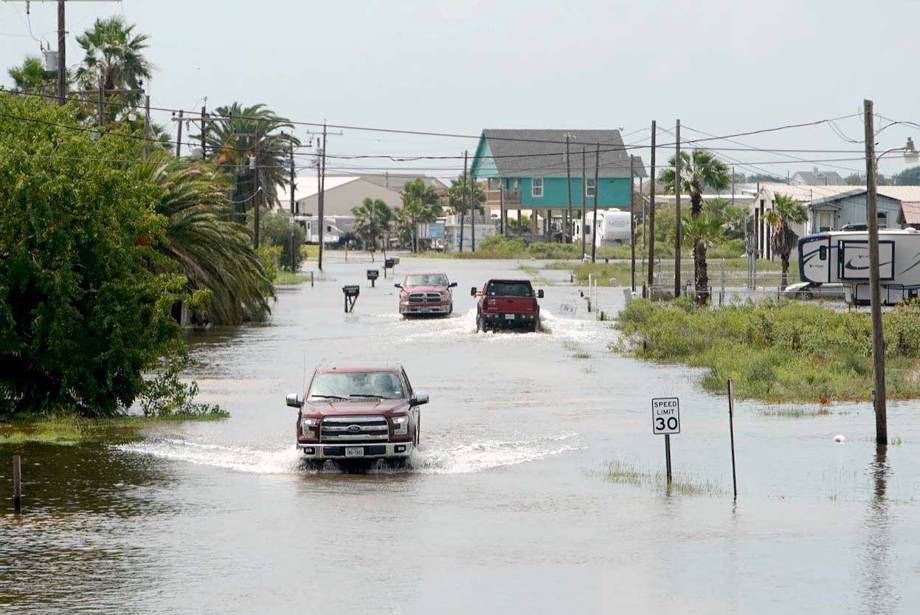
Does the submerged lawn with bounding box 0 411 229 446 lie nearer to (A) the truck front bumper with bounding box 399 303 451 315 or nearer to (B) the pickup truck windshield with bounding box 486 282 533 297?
(B) the pickup truck windshield with bounding box 486 282 533 297

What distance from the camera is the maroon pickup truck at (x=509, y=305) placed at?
182 feet

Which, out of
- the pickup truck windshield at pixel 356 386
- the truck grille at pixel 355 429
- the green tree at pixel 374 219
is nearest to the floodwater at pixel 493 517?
the truck grille at pixel 355 429

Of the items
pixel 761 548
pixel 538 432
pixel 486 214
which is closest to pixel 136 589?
pixel 761 548

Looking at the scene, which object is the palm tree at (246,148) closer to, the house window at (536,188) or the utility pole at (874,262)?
the house window at (536,188)

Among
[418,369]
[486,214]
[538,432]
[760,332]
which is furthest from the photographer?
[486,214]

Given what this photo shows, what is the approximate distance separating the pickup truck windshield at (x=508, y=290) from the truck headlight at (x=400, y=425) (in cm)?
3081

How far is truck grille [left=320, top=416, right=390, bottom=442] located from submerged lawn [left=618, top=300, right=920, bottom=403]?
14264 millimetres

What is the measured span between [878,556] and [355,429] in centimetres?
896

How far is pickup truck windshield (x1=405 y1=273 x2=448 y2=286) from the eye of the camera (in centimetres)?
6506

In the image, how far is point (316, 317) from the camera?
214 ft

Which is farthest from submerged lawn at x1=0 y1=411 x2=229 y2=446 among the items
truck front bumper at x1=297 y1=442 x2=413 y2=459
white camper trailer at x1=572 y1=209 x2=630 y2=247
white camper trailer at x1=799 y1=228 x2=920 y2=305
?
white camper trailer at x1=572 y1=209 x2=630 y2=247

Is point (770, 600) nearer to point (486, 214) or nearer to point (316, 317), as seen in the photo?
point (316, 317)

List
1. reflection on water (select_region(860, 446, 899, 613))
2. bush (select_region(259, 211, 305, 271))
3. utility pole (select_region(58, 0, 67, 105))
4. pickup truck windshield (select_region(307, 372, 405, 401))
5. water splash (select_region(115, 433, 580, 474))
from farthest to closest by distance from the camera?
1. bush (select_region(259, 211, 305, 271))
2. utility pole (select_region(58, 0, 67, 105))
3. water splash (select_region(115, 433, 580, 474))
4. pickup truck windshield (select_region(307, 372, 405, 401))
5. reflection on water (select_region(860, 446, 899, 613))

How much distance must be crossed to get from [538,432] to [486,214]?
5507 inches
